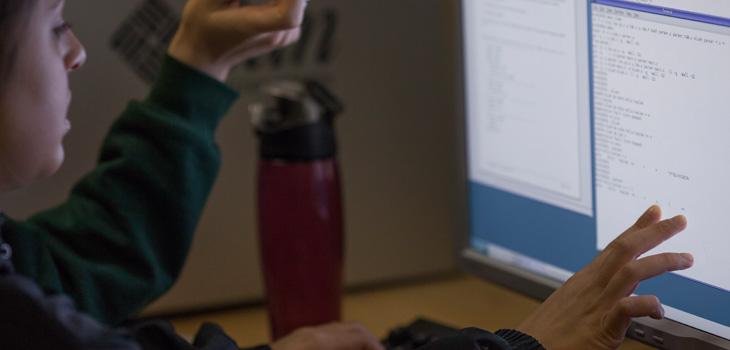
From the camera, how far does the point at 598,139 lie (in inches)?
35.3

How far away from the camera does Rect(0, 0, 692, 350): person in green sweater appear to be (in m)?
0.84

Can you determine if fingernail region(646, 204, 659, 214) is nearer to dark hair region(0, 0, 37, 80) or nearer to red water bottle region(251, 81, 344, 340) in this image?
red water bottle region(251, 81, 344, 340)

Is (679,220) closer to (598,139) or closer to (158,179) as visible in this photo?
(598,139)

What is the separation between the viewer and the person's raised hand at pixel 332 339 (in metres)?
1.00

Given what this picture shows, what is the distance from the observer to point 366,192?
124 cm

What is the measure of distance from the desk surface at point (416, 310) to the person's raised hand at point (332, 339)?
0.40 ft

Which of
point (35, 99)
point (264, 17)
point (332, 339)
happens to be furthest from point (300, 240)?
point (35, 99)

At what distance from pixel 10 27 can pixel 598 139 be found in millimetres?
431

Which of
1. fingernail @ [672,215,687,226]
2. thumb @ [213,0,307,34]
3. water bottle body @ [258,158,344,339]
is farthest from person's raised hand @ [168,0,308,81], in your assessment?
fingernail @ [672,215,687,226]

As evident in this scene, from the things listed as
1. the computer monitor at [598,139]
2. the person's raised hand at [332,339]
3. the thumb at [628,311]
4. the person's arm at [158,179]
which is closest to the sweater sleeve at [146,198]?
the person's arm at [158,179]

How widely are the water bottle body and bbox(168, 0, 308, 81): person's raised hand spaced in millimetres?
120

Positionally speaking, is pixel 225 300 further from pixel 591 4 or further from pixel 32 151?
pixel 591 4

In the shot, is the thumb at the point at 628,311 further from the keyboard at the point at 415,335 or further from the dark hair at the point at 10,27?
the dark hair at the point at 10,27

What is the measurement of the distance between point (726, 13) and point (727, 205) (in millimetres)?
130
